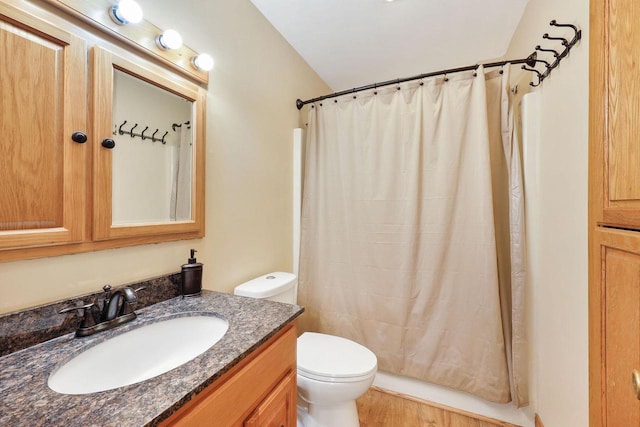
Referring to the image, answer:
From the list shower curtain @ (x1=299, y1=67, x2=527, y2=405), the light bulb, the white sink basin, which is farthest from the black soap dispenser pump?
shower curtain @ (x1=299, y1=67, x2=527, y2=405)

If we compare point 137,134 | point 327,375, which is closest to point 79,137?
point 137,134

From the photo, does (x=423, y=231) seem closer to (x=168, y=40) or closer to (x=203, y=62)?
(x=203, y=62)

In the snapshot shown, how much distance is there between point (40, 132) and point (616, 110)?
1.44m

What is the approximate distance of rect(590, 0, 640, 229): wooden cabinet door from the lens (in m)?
0.51

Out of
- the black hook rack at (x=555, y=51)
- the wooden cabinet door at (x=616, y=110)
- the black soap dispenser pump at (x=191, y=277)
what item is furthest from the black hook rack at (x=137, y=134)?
the black hook rack at (x=555, y=51)

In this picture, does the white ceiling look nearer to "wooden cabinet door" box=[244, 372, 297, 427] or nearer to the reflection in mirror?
the reflection in mirror

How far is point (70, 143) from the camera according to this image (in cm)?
79

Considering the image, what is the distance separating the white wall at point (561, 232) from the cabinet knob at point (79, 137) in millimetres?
1720

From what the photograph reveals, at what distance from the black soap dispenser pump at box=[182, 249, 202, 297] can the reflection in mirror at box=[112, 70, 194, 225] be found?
206 millimetres

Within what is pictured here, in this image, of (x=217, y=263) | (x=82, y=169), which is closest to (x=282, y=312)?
(x=217, y=263)

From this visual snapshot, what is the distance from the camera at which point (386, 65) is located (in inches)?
85.4

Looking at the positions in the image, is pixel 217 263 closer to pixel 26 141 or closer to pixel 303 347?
pixel 303 347

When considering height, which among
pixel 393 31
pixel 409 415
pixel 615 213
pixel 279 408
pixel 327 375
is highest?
pixel 393 31

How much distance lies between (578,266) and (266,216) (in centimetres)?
155
